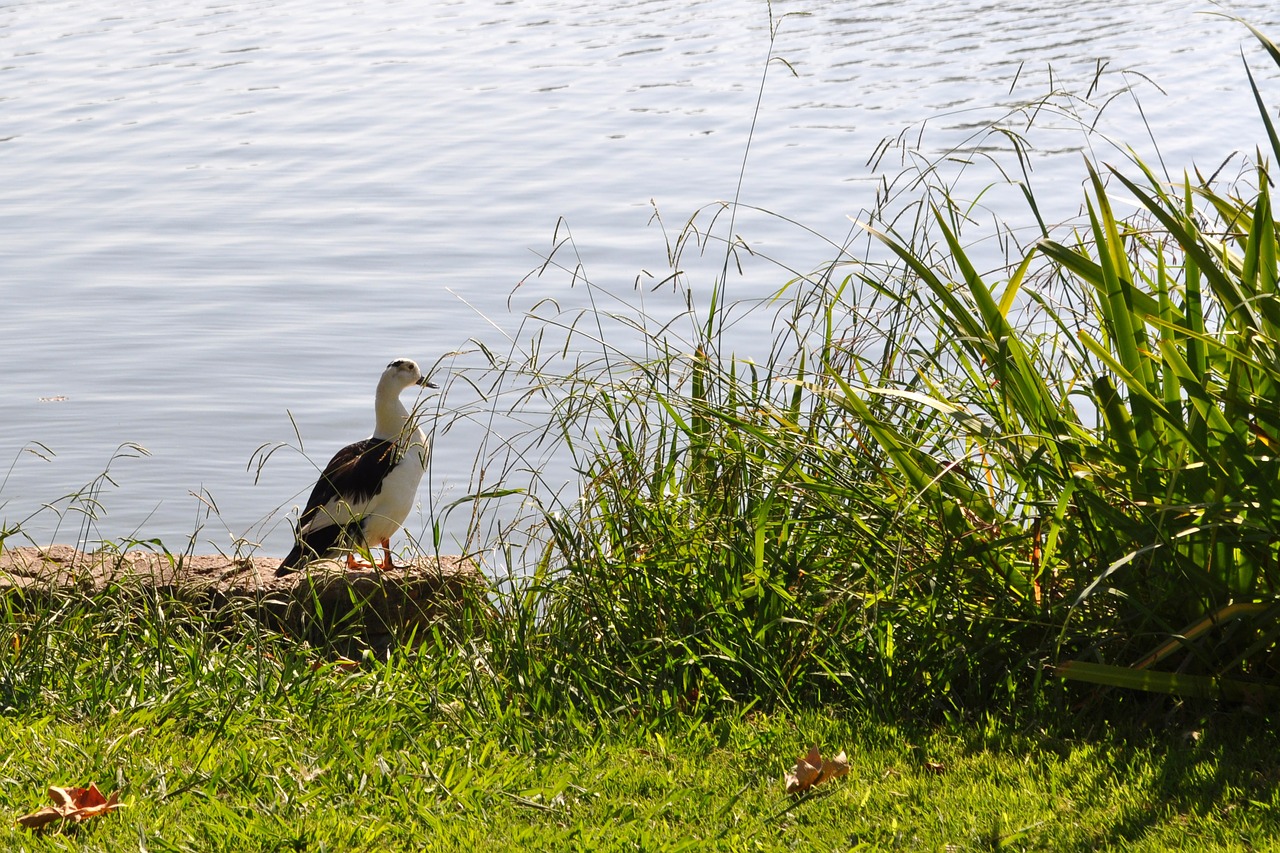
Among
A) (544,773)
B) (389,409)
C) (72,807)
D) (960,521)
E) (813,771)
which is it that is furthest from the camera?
(389,409)

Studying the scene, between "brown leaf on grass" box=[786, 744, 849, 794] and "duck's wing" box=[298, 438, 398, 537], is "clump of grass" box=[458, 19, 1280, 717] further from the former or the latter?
"duck's wing" box=[298, 438, 398, 537]

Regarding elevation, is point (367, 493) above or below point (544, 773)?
below

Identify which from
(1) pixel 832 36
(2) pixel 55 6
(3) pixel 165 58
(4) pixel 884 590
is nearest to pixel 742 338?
(4) pixel 884 590

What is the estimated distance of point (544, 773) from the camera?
12.8ft

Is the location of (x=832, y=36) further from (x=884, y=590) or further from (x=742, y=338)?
(x=884, y=590)

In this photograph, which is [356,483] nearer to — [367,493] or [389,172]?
[367,493]

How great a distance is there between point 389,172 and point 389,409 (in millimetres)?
8729

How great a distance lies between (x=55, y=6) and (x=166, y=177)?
1403cm

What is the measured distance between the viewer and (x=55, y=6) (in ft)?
91.5

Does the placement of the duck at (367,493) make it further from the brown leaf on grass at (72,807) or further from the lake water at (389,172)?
the brown leaf on grass at (72,807)

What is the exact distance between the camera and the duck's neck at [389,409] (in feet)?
25.8

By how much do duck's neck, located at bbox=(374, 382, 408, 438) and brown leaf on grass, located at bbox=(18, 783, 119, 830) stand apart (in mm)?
4201

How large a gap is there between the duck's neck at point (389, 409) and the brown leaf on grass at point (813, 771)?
175 inches

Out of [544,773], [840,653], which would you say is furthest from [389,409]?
[544,773]
